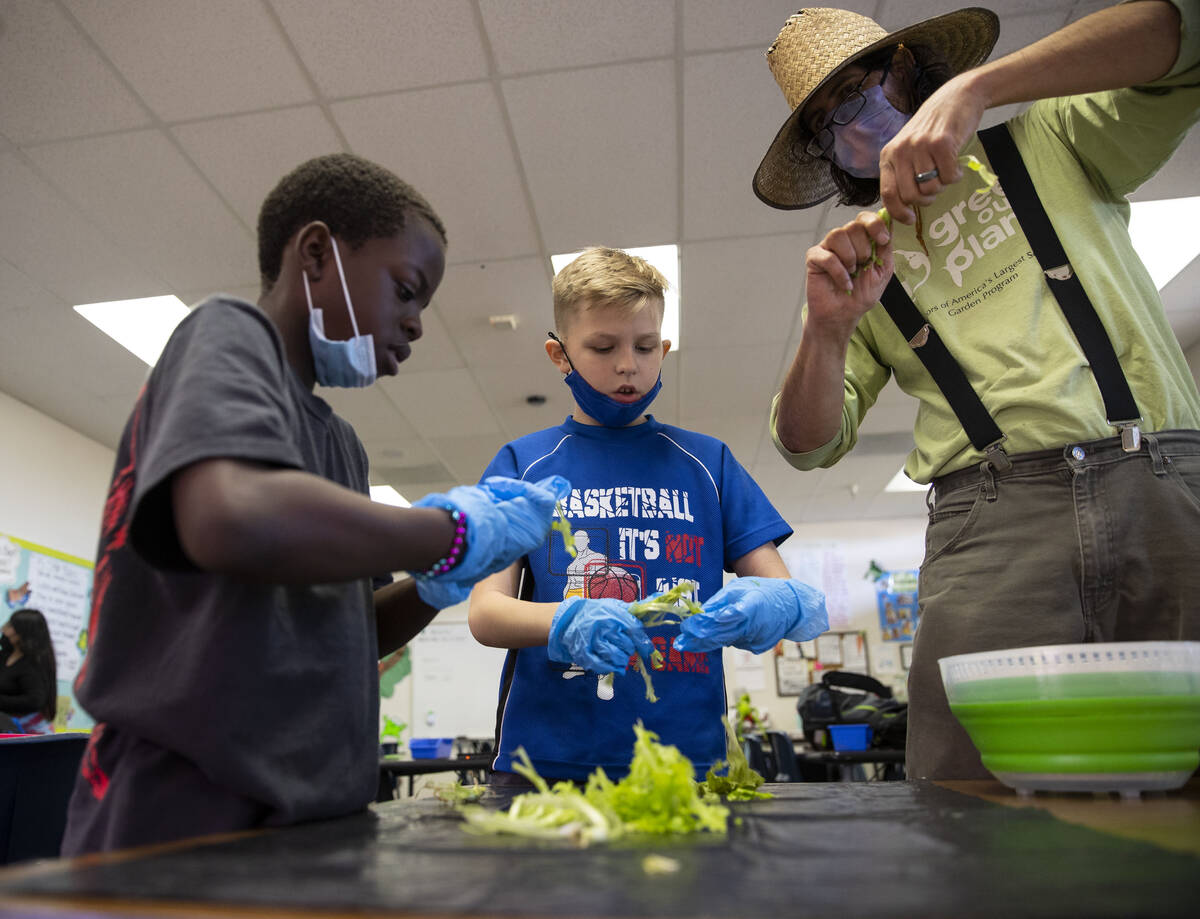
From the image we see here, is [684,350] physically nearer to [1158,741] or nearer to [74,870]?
[1158,741]

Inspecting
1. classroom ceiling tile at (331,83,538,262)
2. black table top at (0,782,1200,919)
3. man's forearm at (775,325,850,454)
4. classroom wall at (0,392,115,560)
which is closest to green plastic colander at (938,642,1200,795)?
black table top at (0,782,1200,919)

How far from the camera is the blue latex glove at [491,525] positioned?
817 millimetres

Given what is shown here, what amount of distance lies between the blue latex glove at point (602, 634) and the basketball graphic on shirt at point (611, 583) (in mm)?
238

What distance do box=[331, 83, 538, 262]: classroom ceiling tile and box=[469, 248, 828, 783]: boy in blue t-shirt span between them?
5.95 ft

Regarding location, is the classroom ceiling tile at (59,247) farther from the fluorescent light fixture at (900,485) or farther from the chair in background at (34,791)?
the fluorescent light fixture at (900,485)

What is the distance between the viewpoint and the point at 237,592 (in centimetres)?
77

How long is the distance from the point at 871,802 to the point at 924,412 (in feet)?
2.48

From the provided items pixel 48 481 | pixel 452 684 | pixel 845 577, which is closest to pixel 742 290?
pixel 48 481

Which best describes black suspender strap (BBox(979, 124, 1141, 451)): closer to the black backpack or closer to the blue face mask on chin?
the blue face mask on chin

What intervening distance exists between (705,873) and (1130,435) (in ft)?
3.16

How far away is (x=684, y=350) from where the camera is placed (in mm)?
5055

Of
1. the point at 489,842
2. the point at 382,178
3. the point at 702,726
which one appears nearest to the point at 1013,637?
the point at 702,726

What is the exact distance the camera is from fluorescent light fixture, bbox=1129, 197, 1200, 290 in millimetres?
3873

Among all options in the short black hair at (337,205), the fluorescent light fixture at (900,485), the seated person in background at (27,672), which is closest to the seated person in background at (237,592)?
the short black hair at (337,205)
